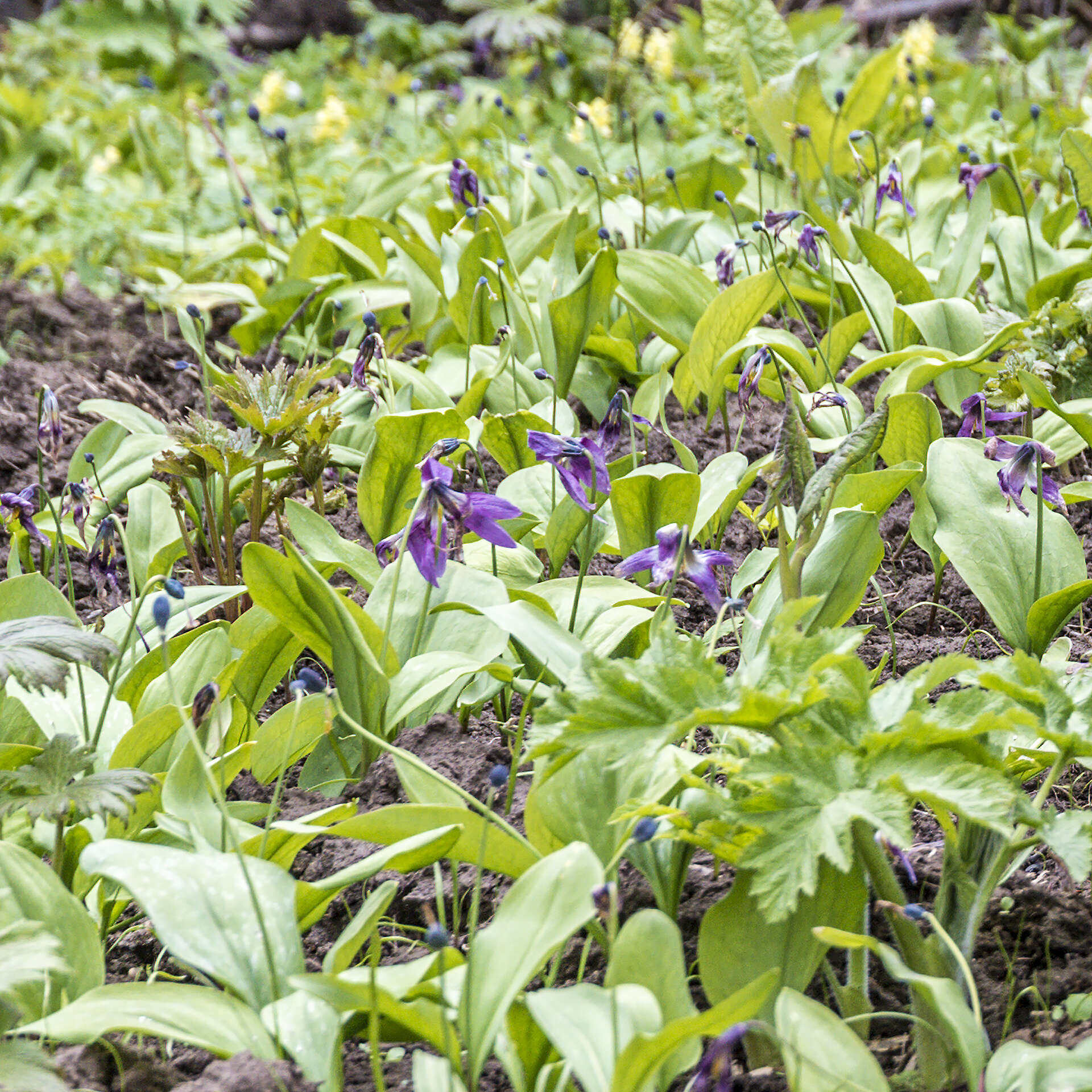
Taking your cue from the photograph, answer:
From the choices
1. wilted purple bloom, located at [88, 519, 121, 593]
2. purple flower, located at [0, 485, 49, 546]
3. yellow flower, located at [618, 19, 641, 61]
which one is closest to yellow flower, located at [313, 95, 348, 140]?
yellow flower, located at [618, 19, 641, 61]

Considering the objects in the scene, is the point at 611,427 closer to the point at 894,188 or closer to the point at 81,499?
the point at 81,499

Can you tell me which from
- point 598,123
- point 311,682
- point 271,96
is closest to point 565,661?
point 311,682

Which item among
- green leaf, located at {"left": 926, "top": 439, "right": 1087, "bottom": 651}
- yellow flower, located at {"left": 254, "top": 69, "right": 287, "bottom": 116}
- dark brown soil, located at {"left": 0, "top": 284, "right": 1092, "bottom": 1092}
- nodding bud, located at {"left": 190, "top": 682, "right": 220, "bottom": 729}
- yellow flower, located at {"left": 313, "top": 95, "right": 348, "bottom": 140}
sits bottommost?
dark brown soil, located at {"left": 0, "top": 284, "right": 1092, "bottom": 1092}

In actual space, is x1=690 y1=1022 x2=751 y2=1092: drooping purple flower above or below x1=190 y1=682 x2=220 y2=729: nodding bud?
below

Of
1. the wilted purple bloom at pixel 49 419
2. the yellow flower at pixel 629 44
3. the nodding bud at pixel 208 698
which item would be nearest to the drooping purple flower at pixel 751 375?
the nodding bud at pixel 208 698

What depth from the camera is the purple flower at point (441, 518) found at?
57.0 inches

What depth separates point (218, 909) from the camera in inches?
47.3

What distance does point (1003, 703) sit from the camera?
1.13 metres

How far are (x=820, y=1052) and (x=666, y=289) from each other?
1986 millimetres

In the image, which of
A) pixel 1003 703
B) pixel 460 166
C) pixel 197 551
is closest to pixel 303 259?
pixel 460 166

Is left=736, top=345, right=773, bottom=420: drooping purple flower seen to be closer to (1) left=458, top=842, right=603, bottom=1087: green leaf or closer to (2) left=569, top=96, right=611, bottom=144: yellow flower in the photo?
(1) left=458, top=842, right=603, bottom=1087: green leaf

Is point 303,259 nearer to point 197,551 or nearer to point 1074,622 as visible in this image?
point 197,551

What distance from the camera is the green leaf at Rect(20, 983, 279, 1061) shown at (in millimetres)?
1097

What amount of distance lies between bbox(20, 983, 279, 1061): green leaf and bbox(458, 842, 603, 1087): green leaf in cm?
21
